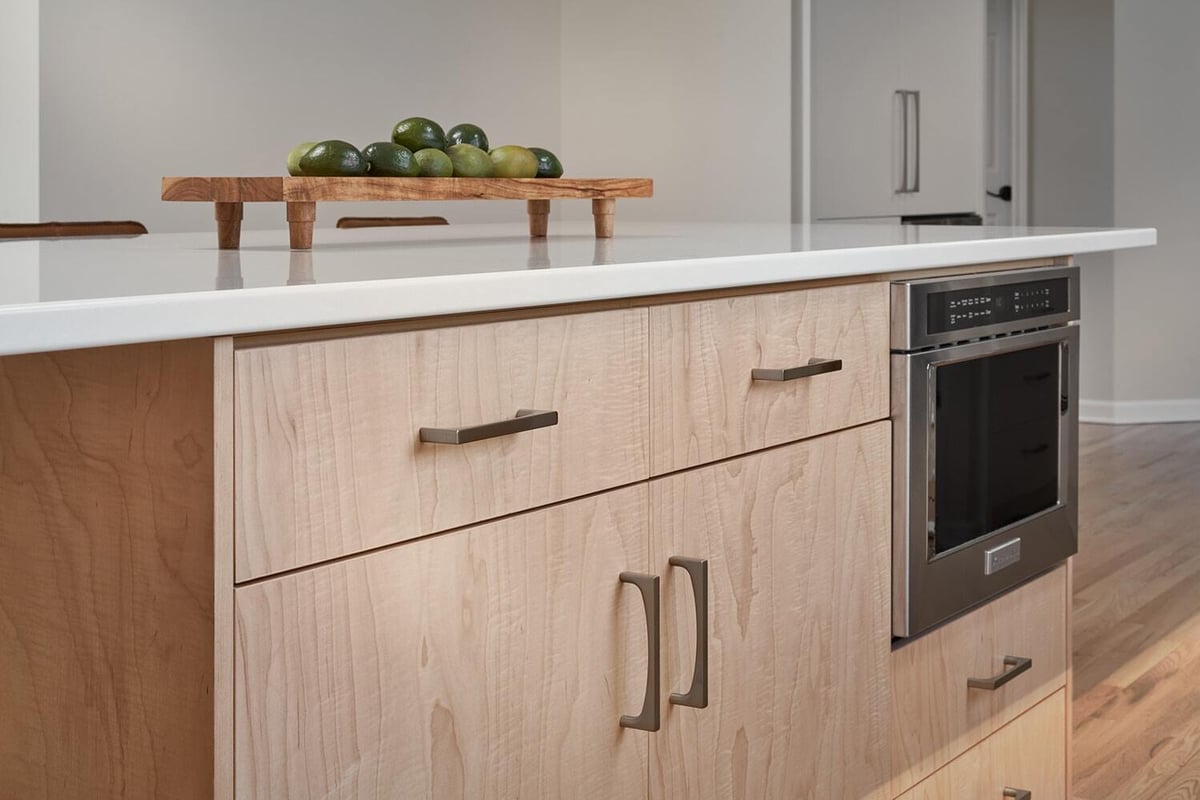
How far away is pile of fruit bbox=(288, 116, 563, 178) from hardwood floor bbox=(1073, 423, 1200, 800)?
1.49 m

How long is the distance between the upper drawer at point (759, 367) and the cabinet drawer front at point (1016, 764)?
53 cm

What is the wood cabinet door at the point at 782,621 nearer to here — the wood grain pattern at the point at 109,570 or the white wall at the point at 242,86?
the wood grain pattern at the point at 109,570

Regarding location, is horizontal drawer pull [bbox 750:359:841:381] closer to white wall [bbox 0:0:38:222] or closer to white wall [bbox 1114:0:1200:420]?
white wall [bbox 0:0:38:222]

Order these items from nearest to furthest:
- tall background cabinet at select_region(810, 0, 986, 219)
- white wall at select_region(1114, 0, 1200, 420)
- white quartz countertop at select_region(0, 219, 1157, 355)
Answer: white quartz countertop at select_region(0, 219, 1157, 355) < tall background cabinet at select_region(810, 0, 986, 219) < white wall at select_region(1114, 0, 1200, 420)

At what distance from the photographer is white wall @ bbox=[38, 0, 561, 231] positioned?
4.14 meters

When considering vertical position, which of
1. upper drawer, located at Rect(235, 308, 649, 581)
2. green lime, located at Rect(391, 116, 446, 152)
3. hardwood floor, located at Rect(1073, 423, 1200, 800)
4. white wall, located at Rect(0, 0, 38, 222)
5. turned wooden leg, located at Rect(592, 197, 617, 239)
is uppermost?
white wall, located at Rect(0, 0, 38, 222)

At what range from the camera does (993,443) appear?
182 centimetres

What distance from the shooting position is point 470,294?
3.37 feet

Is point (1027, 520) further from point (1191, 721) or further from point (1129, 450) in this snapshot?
point (1129, 450)

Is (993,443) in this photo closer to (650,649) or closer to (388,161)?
(650,649)

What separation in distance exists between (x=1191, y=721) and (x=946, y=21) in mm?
4162

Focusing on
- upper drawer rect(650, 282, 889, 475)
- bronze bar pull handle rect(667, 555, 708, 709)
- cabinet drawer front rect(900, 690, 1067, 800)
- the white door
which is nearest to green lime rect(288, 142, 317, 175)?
upper drawer rect(650, 282, 889, 475)

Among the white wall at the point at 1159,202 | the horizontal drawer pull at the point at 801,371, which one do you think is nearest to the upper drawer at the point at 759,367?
the horizontal drawer pull at the point at 801,371

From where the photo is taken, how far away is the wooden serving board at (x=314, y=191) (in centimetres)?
142
